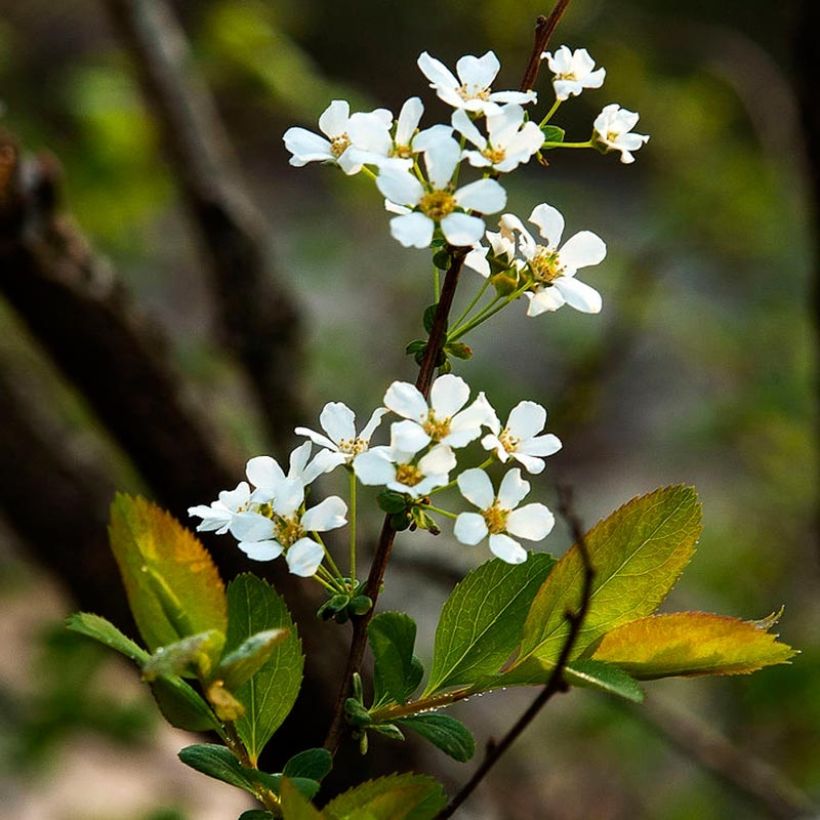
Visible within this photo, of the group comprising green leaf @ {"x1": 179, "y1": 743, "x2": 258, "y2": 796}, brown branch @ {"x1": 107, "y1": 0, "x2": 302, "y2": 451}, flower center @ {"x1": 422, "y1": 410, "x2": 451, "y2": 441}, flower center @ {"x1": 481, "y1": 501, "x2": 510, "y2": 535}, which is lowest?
green leaf @ {"x1": 179, "y1": 743, "x2": 258, "y2": 796}

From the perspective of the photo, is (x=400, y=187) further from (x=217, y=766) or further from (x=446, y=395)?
(x=217, y=766)

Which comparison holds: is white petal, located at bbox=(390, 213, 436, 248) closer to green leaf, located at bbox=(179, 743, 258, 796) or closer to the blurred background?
green leaf, located at bbox=(179, 743, 258, 796)

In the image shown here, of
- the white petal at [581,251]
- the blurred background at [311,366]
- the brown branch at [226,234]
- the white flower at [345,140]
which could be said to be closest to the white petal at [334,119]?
the white flower at [345,140]

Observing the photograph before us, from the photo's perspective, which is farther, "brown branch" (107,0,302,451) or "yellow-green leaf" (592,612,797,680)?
"brown branch" (107,0,302,451)

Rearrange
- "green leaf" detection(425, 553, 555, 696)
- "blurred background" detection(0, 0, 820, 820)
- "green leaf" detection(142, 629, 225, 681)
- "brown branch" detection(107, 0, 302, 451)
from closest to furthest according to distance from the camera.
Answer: "green leaf" detection(142, 629, 225, 681) → "green leaf" detection(425, 553, 555, 696) → "blurred background" detection(0, 0, 820, 820) → "brown branch" detection(107, 0, 302, 451)

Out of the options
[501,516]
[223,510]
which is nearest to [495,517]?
[501,516]

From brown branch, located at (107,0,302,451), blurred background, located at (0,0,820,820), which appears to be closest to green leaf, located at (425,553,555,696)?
blurred background, located at (0,0,820,820)

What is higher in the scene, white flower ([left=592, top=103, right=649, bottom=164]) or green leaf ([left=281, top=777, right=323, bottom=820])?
white flower ([left=592, top=103, right=649, bottom=164])
